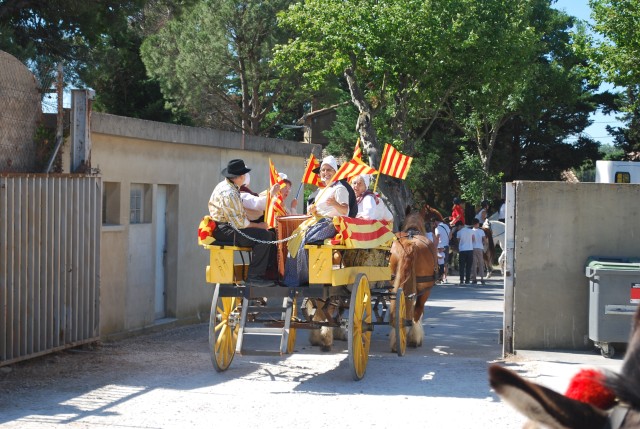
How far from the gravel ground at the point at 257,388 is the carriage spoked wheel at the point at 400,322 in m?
0.15

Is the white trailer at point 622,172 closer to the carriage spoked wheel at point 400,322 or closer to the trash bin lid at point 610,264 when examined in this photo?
the trash bin lid at point 610,264

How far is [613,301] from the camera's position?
11.8 meters

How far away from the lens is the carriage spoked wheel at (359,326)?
405 inches

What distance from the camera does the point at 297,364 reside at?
11664 mm

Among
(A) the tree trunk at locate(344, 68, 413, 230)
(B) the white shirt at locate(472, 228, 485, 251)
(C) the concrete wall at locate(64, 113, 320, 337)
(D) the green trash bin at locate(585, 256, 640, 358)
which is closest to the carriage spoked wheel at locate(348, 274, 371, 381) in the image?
(D) the green trash bin at locate(585, 256, 640, 358)

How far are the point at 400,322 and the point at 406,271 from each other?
1008 mm

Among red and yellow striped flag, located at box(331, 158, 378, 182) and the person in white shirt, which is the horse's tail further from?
the person in white shirt

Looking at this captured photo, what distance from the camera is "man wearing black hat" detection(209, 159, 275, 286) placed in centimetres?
1059

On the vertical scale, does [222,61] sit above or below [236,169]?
above

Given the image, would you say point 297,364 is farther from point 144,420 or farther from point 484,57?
point 484,57

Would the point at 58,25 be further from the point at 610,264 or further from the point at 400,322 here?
the point at 610,264

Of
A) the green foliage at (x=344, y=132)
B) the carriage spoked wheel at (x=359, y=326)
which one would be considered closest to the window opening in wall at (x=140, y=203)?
the carriage spoked wheel at (x=359, y=326)

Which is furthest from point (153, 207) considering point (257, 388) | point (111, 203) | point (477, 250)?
point (477, 250)

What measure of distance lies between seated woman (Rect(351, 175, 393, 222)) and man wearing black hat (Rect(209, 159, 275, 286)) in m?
1.59
